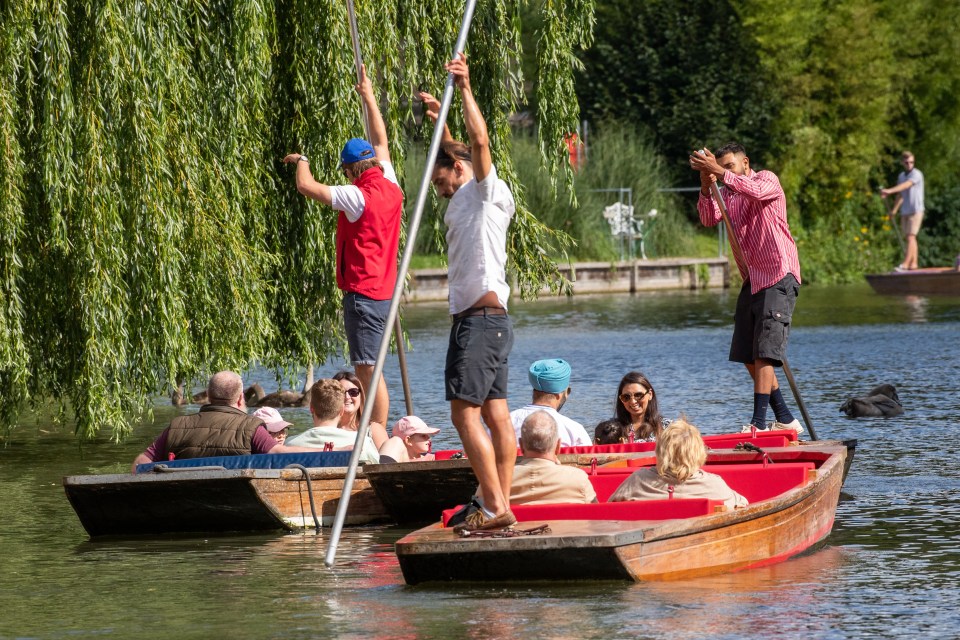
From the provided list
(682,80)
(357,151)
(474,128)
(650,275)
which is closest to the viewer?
(474,128)

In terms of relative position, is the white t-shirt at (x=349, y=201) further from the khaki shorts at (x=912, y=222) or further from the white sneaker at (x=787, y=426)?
the khaki shorts at (x=912, y=222)

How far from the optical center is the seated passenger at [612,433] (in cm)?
1030

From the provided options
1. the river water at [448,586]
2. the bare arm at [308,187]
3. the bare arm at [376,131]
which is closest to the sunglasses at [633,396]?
the river water at [448,586]

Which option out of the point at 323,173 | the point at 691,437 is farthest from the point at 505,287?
the point at 323,173

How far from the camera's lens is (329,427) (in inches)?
382

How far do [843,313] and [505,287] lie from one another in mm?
20489

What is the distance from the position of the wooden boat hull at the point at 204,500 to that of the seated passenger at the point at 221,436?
0.98ft

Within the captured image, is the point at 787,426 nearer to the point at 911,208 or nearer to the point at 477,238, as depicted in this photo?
the point at 477,238

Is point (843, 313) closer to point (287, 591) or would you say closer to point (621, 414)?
point (621, 414)

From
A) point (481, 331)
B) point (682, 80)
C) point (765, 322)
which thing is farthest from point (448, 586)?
point (682, 80)

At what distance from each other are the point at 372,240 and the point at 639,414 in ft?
6.43

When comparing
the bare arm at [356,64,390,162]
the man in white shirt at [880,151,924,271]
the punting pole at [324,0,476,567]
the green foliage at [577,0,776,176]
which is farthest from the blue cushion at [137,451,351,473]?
the green foliage at [577,0,776,176]

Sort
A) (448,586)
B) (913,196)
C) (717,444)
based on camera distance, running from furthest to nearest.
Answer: (913,196) → (717,444) → (448,586)

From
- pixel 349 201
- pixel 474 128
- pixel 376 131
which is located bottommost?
pixel 349 201
